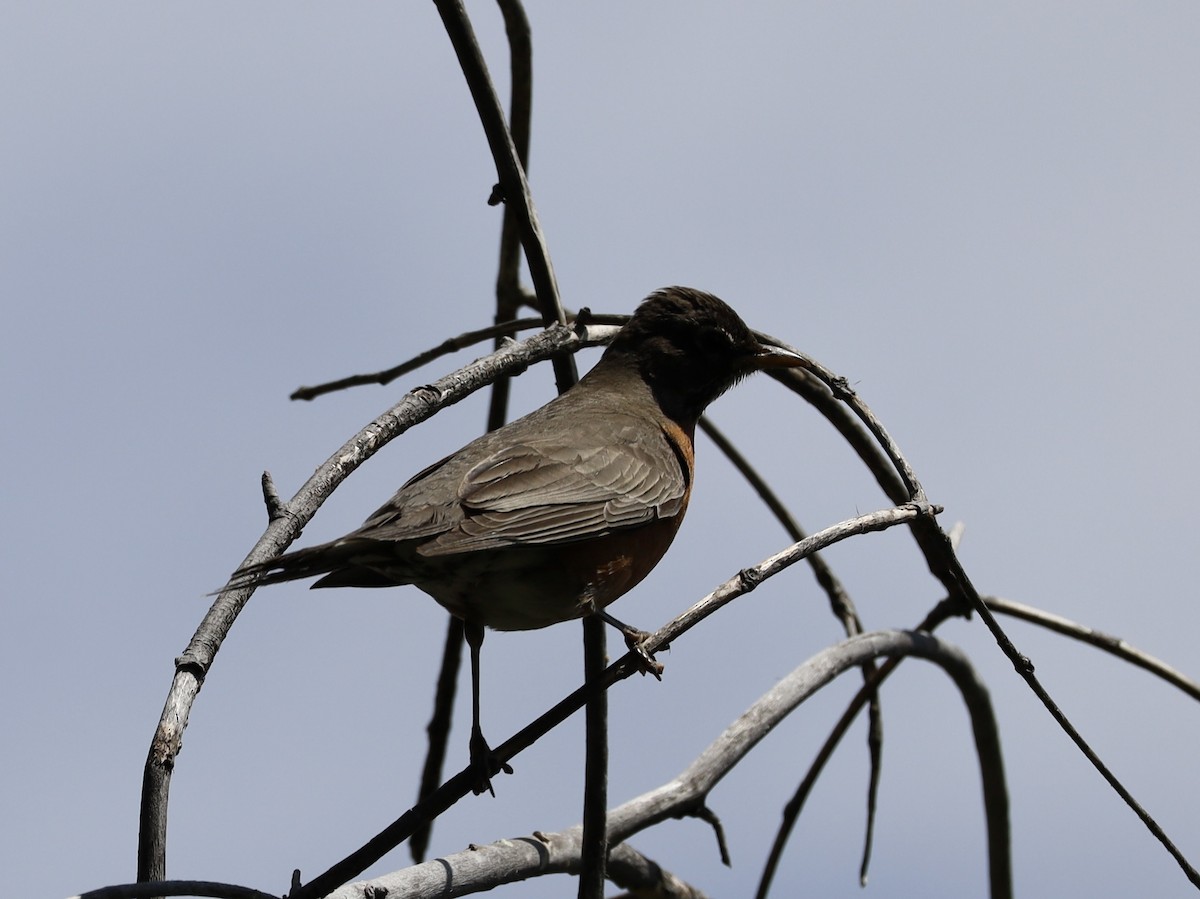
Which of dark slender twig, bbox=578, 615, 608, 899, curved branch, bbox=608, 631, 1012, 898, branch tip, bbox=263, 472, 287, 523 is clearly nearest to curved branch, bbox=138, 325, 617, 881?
branch tip, bbox=263, 472, 287, 523

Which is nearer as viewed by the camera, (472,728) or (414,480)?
(472,728)

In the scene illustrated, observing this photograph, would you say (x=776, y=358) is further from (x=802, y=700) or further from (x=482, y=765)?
(x=482, y=765)

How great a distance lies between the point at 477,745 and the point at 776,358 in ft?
6.93

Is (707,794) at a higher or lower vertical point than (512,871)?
higher

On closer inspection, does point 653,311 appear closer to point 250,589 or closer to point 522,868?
point 522,868

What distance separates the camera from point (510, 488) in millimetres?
4805

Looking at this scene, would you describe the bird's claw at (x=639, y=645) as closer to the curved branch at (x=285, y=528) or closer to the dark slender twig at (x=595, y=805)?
the dark slender twig at (x=595, y=805)

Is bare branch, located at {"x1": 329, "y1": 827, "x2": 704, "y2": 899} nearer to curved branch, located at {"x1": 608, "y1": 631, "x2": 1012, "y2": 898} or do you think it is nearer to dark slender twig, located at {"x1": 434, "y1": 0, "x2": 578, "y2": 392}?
curved branch, located at {"x1": 608, "y1": 631, "x2": 1012, "y2": 898}

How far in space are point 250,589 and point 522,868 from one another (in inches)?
68.9

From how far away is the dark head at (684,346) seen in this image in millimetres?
6320

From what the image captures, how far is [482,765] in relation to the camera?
380 centimetres

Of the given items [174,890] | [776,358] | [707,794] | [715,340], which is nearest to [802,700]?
[707,794]

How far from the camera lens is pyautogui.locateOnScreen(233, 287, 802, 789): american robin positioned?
434 centimetres

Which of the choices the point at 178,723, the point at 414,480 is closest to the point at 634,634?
the point at 414,480
